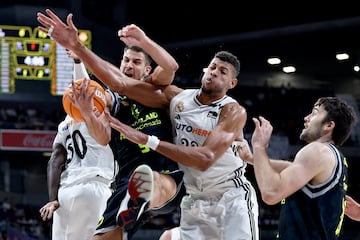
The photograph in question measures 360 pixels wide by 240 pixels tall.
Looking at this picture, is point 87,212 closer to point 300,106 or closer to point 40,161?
point 300,106

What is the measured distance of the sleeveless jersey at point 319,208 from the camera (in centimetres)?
429

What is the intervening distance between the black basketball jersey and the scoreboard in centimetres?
1055

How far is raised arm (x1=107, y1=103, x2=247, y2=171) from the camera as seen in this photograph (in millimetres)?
4531

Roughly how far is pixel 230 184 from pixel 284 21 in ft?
45.2

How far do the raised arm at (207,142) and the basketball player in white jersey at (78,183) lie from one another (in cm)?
148

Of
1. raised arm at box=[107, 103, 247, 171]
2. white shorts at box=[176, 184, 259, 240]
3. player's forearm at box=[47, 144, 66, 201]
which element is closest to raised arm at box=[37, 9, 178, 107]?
raised arm at box=[107, 103, 247, 171]

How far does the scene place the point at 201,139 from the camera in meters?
5.16

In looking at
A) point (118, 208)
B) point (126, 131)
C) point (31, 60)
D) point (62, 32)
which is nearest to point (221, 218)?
point (118, 208)

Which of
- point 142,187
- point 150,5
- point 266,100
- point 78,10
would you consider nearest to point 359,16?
point 266,100

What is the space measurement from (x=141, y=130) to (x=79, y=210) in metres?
1.38

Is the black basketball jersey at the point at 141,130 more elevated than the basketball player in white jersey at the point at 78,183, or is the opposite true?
the black basketball jersey at the point at 141,130

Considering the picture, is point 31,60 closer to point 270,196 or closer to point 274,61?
point 274,61

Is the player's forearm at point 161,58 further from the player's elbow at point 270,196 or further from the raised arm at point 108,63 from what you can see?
the player's elbow at point 270,196

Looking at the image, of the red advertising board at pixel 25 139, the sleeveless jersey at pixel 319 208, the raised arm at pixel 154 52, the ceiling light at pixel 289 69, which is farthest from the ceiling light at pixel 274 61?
the sleeveless jersey at pixel 319 208
